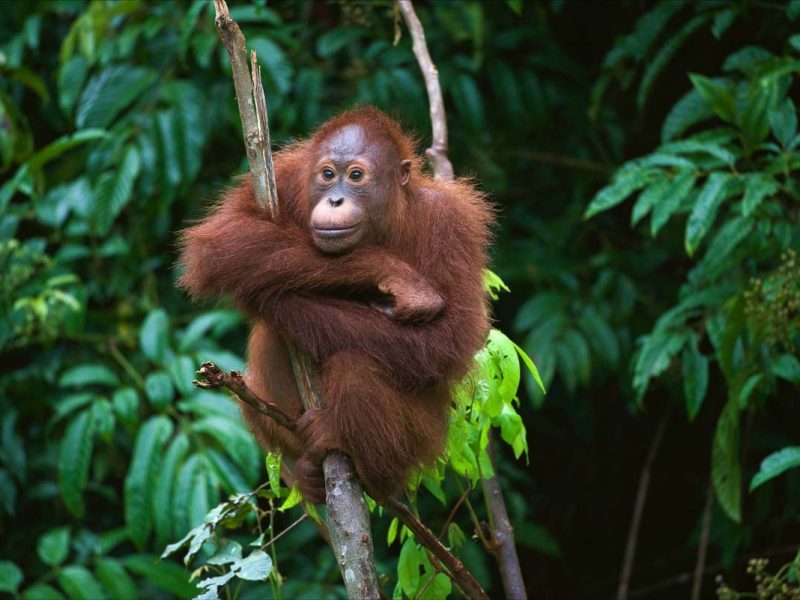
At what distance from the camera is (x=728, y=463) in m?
3.87

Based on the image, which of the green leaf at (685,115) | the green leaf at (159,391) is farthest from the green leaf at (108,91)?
the green leaf at (685,115)

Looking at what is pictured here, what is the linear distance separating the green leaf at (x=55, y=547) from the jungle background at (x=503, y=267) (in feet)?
0.04

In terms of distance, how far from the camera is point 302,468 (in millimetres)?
2877

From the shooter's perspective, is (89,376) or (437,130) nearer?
(437,130)

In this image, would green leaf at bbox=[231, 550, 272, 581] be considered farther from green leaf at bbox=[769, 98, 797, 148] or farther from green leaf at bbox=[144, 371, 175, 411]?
green leaf at bbox=[769, 98, 797, 148]

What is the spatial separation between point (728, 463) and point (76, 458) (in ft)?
8.52

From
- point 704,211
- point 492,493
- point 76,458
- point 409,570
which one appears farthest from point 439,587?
point 76,458

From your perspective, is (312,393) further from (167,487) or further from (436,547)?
(167,487)

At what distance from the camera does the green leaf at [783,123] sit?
12.2 feet

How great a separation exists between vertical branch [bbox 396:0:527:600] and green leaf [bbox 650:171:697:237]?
2.57 feet

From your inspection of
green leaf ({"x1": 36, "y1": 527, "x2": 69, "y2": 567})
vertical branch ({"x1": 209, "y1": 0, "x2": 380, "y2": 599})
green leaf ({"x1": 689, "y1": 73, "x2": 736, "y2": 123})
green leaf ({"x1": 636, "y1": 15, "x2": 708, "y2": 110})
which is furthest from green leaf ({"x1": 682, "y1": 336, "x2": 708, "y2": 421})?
green leaf ({"x1": 36, "y1": 527, "x2": 69, "y2": 567})

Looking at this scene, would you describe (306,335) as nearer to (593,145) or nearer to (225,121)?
(225,121)

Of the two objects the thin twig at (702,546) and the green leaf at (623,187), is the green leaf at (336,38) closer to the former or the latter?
the green leaf at (623,187)

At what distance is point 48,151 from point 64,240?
2.77 feet
